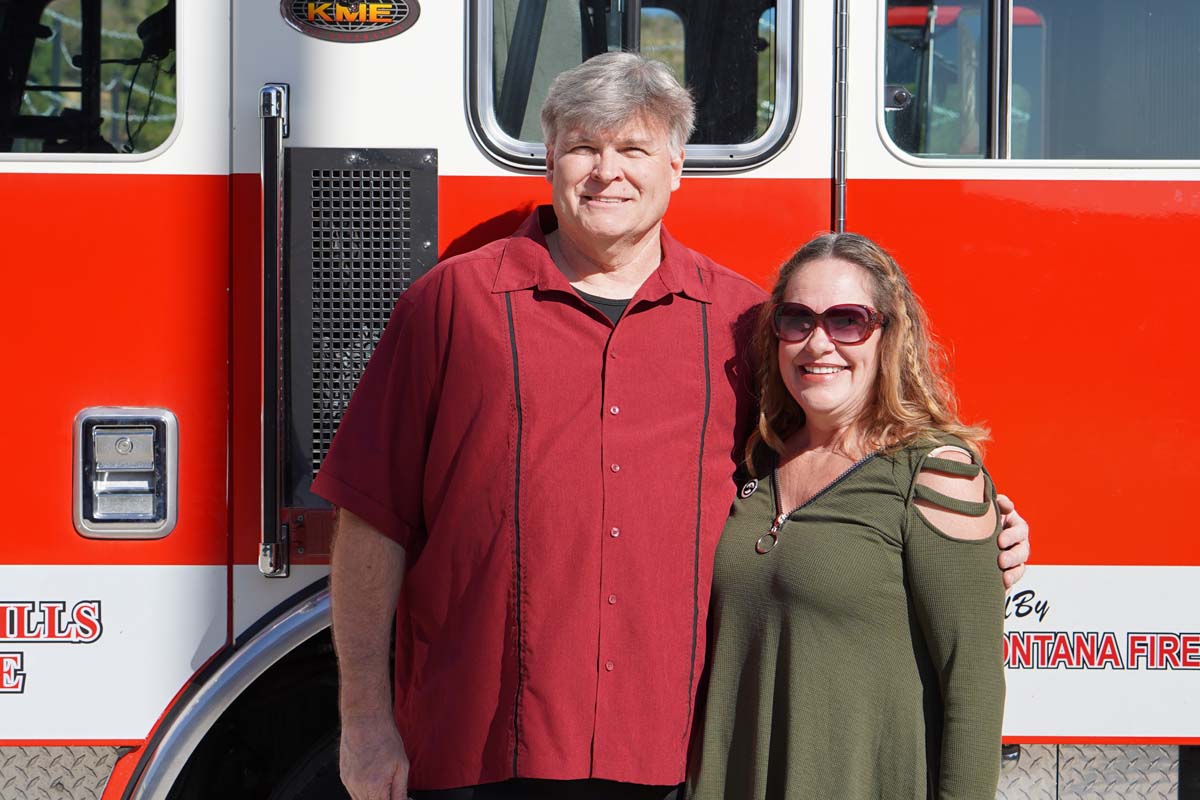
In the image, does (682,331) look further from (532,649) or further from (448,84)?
(448,84)

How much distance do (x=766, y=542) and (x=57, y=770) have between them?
5.38 feet

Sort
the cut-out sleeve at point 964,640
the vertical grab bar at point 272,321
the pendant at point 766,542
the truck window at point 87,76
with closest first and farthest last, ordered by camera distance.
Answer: the cut-out sleeve at point 964,640, the pendant at point 766,542, the vertical grab bar at point 272,321, the truck window at point 87,76

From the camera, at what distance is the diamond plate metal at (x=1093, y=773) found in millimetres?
2381

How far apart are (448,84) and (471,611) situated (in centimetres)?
111

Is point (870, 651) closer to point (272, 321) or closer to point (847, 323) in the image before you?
point (847, 323)

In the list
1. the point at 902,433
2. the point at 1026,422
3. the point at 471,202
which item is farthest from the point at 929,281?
the point at 471,202

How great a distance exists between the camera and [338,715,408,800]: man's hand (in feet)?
5.84

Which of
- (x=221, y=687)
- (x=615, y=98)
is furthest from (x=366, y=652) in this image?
(x=615, y=98)

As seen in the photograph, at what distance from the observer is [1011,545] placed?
178 centimetres

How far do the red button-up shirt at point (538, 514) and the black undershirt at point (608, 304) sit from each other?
35 mm

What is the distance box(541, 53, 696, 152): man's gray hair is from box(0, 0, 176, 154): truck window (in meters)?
0.96

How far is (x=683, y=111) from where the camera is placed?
1844mm

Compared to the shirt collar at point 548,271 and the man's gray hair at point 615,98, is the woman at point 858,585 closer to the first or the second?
the shirt collar at point 548,271

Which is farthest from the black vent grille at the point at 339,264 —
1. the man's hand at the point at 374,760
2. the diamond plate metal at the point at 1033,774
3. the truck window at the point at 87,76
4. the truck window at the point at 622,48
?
the diamond plate metal at the point at 1033,774
